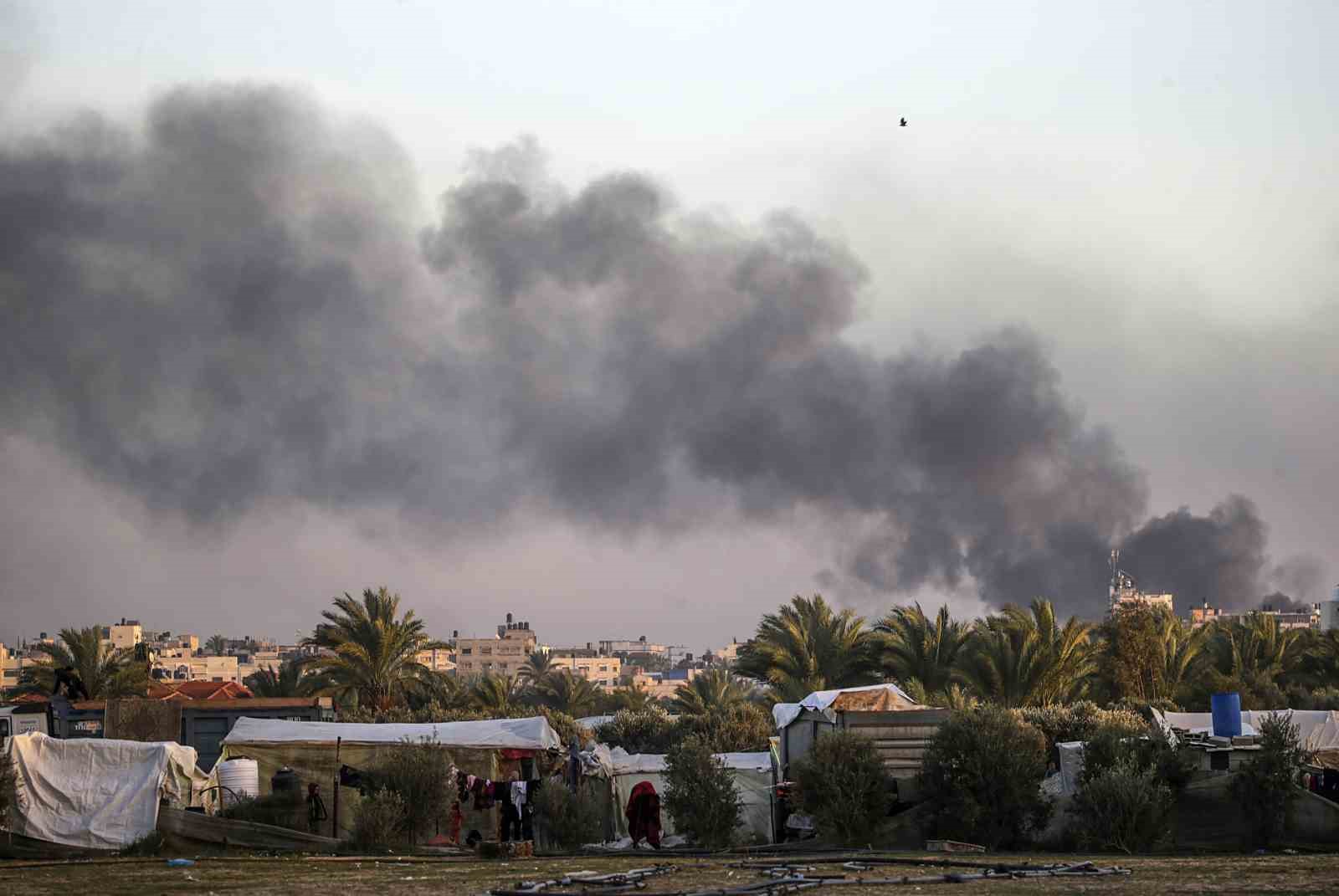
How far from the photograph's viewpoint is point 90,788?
27406 millimetres

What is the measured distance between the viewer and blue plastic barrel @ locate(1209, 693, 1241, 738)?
30.9 meters

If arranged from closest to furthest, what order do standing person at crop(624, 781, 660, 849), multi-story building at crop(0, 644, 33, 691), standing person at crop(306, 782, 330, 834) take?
1. standing person at crop(306, 782, 330, 834)
2. standing person at crop(624, 781, 660, 849)
3. multi-story building at crop(0, 644, 33, 691)

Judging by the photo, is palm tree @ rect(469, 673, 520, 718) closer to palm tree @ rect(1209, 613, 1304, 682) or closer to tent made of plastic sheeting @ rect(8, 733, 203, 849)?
palm tree @ rect(1209, 613, 1304, 682)

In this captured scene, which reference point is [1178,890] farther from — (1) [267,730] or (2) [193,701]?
(2) [193,701]

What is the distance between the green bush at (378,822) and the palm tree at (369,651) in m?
24.7

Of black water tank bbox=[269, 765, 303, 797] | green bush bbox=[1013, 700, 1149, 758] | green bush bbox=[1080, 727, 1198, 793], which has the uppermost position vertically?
green bush bbox=[1013, 700, 1149, 758]

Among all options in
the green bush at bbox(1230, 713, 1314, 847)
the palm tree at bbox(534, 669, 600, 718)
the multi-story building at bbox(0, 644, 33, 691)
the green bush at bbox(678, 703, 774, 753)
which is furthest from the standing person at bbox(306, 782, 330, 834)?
the multi-story building at bbox(0, 644, 33, 691)

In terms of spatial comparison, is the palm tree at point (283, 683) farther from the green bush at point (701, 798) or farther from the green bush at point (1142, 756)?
the green bush at point (1142, 756)

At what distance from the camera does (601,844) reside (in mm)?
31141

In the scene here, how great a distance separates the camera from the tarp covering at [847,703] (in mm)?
33188

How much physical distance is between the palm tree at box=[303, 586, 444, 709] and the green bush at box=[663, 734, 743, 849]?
1000 inches

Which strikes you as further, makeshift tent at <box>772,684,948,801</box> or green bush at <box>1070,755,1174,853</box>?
makeshift tent at <box>772,684,948,801</box>

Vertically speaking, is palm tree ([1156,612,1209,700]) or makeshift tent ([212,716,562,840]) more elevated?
palm tree ([1156,612,1209,700])

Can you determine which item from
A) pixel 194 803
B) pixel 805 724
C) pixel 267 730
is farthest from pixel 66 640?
pixel 805 724
